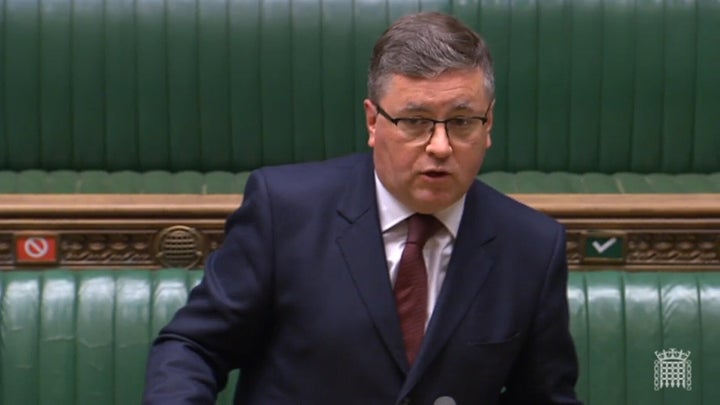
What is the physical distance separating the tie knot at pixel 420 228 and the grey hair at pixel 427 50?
13cm

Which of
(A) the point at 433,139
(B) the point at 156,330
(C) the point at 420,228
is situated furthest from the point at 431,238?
(B) the point at 156,330

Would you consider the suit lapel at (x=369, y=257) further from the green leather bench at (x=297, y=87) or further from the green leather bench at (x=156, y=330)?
the green leather bench at (x=297, y=87)

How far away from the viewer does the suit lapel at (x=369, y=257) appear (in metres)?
1.34

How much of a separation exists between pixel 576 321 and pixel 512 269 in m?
0.79

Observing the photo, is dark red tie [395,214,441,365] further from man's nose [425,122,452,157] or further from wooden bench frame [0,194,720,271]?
wooden bench frame [0,194,720,271]

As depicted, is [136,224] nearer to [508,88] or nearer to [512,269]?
[508,88]

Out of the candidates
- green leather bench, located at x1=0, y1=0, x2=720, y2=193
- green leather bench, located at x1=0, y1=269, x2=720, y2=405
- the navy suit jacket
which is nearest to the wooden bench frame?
green leather bench, located at x1=0, y1=269, x2=720, y2=405

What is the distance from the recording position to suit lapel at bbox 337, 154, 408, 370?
4.40 feet

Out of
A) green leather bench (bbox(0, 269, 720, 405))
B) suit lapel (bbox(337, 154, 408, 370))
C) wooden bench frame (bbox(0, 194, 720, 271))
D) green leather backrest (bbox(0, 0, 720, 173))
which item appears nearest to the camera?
suit lapel (bbox(337, 154, 408, 370))

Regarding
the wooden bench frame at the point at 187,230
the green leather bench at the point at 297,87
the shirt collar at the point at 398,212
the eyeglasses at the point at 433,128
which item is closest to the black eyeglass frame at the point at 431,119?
the eyeglasses at the point at 433,128

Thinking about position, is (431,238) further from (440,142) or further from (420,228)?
(440,142)

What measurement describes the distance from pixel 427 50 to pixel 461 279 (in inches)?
9.1

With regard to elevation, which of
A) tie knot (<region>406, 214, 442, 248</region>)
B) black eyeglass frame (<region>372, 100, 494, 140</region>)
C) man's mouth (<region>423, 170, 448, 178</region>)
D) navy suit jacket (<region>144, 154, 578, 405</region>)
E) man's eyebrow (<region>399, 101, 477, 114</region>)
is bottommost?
navy suit jacket (<region>144, 154, 578, 405</region>)

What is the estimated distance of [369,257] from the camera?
4.45 ft
